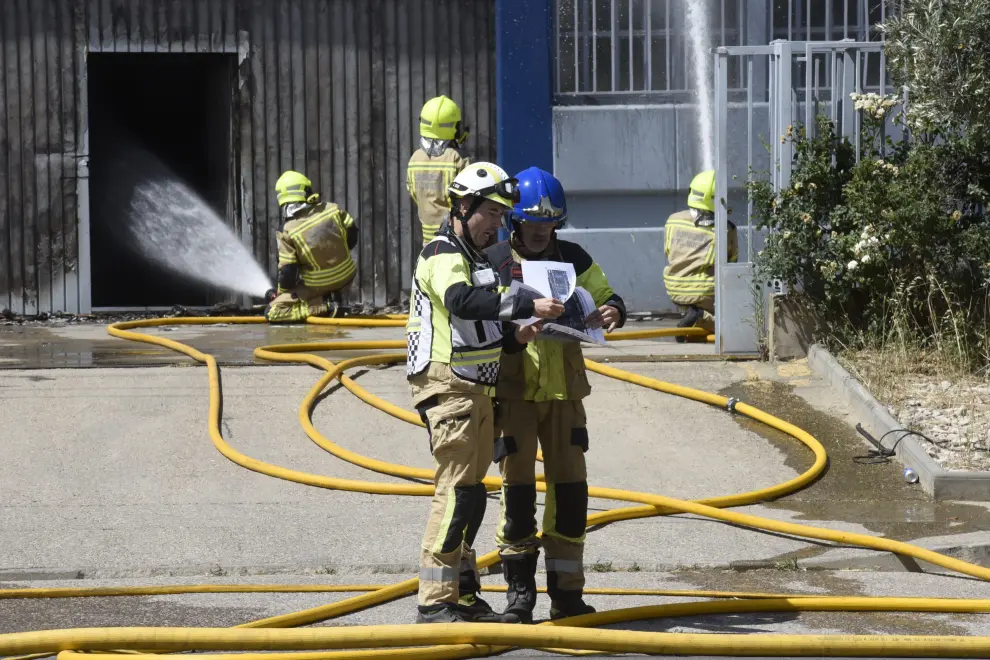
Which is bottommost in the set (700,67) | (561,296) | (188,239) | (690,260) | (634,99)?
(561,296)

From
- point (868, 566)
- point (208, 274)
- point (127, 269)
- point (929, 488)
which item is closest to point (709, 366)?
point (929, 488)

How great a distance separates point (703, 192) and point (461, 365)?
6.19 meters

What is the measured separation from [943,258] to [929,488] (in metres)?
2.43

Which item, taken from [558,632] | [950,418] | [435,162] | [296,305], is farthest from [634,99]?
[558,632]

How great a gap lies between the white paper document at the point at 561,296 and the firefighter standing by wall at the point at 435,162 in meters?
6.18

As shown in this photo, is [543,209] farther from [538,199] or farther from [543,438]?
[543,438]

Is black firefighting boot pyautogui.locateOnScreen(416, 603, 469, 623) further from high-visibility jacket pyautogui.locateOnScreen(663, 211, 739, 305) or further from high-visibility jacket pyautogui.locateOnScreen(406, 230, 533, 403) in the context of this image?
high-visibility jacket pyautogui.locateOnScreen(663, 211, 739, 305)

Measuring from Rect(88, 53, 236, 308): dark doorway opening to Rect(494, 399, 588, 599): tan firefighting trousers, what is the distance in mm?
8922

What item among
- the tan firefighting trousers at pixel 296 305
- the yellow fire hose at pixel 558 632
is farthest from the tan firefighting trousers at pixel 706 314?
the yellow fire hose at pixel 558 632

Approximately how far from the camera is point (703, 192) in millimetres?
10953

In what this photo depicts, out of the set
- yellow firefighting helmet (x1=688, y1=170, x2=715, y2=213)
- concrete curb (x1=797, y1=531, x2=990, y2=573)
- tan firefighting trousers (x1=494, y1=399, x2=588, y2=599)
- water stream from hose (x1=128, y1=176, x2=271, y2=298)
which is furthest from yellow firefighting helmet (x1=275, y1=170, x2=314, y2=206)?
tan firefighting trousers (x1=494, y1=399, x2=588, y2=599)

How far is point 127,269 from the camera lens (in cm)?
1648

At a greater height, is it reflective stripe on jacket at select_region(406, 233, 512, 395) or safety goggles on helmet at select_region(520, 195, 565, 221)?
safety goggles on helmet at select_region(520, 195, 565, 221)

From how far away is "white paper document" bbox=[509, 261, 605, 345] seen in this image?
5.16 meters
